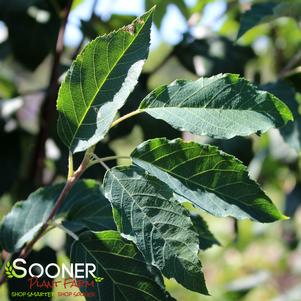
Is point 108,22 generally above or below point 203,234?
above

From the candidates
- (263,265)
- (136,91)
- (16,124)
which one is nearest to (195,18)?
(136,91)

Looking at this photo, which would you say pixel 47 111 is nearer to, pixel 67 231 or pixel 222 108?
pixel 67 231

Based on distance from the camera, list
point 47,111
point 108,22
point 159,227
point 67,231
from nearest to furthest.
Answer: point 159,227
point 67,231
point 47,111
point 108,22

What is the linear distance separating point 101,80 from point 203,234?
274mm

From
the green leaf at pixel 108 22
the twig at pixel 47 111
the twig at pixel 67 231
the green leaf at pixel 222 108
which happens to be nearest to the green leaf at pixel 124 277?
the twig at pixel 67 231

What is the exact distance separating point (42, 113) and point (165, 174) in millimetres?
594

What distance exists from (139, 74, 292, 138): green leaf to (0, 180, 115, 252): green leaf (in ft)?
0.70

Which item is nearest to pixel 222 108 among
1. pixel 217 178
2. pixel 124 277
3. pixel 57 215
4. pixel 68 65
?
pixel 217 178

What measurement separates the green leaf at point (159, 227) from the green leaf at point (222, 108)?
0.07 meters

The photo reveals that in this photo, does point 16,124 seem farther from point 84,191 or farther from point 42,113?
point 84,191

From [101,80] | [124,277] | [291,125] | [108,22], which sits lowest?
[124,277]

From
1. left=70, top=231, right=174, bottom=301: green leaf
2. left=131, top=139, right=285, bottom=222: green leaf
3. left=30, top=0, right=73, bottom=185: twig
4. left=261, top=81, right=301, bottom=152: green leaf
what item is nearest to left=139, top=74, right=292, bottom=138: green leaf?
left=131, top=139, right=285, bottom=222: green leaf

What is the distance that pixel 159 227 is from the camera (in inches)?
22.4

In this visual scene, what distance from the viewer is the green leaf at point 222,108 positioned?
0.58 metres
